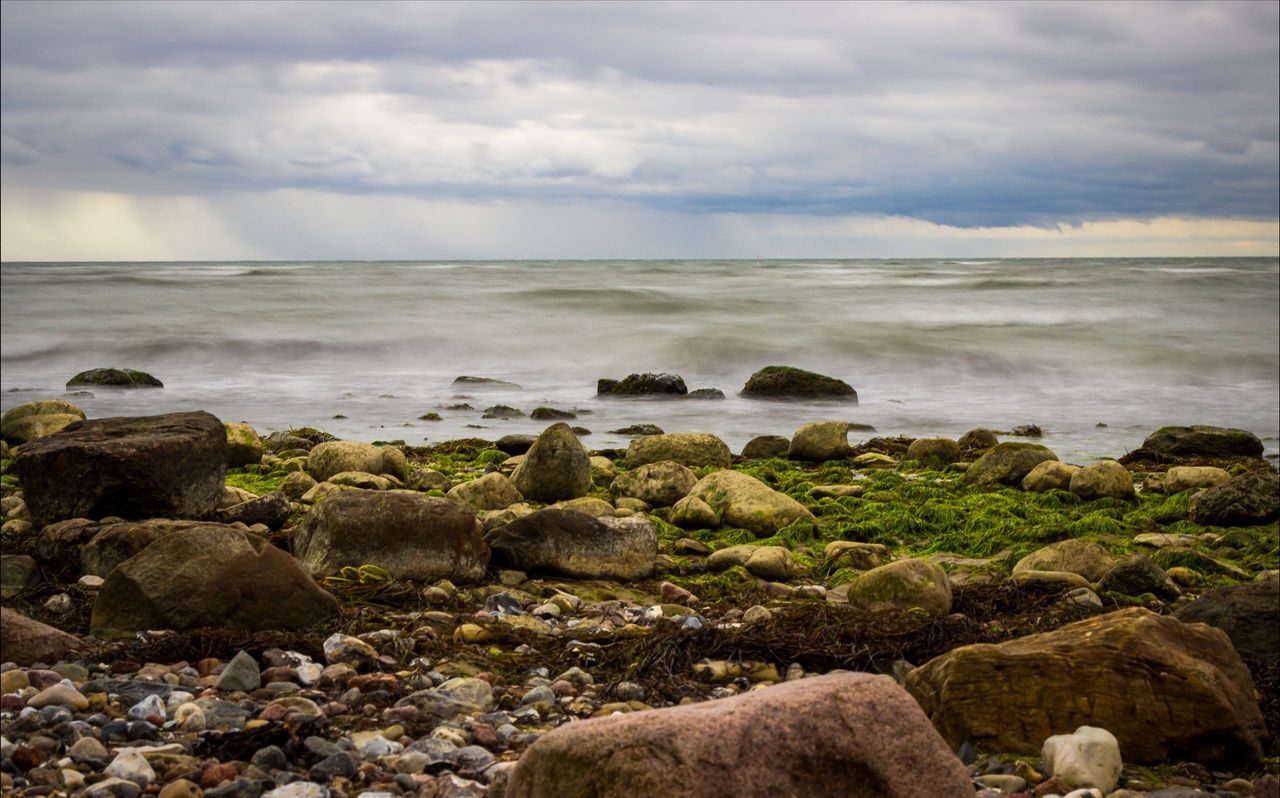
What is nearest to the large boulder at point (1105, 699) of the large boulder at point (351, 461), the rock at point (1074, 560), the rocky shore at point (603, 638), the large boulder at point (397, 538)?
the rocky shore at point (603, 638)

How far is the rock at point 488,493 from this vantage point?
24.8 ft

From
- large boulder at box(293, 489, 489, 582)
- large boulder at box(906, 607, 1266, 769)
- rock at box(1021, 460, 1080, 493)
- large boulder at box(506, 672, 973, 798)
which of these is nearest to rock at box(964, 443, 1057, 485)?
rock at box(1021, 460, 1080, 493)

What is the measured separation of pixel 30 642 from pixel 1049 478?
280 inches

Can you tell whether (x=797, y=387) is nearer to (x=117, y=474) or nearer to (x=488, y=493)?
(x=488, y=493)

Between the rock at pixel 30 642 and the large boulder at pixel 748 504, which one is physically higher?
the rock at pixel 30 642

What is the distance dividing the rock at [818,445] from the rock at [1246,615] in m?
5.45

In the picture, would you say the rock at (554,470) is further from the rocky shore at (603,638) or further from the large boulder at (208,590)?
the large boulder at (208,590)

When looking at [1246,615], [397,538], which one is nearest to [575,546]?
[397,538]

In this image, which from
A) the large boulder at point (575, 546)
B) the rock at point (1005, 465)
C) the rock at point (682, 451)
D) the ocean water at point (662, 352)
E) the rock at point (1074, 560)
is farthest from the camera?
the ocean water at point (662, 352)

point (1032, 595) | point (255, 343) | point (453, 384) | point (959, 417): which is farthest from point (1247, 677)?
point (255, 343)

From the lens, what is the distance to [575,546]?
594 centimetres

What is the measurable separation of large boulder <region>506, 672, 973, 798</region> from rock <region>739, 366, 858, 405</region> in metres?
13.2

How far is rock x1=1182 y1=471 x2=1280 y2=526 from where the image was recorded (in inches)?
302

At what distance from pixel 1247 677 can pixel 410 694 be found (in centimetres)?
304
